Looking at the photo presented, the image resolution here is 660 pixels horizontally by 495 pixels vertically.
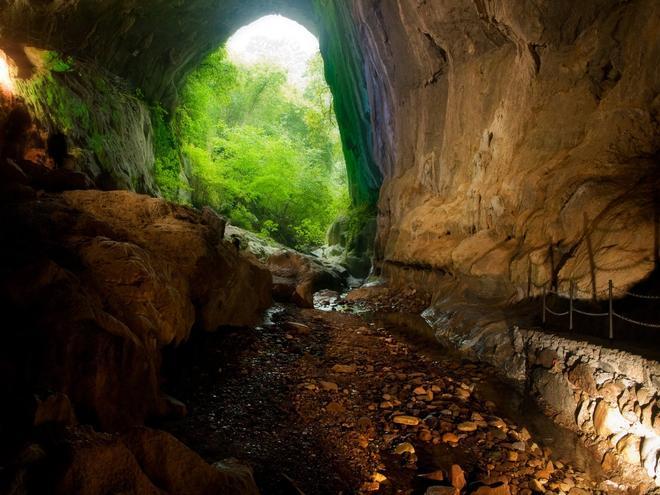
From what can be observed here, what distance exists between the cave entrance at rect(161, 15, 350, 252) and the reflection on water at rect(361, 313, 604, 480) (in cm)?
1404

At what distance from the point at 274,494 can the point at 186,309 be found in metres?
3.33

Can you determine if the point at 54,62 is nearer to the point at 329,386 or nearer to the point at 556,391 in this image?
the point at 329,386

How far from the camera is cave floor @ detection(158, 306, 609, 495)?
4.12 metres

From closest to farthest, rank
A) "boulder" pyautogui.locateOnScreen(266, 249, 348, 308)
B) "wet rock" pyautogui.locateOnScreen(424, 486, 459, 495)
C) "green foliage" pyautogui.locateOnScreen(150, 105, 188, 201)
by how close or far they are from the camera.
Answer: "wet rock" pyautogui.locateOnScreen(424, 486, 459, 495) → "boulder" pyautogui.locateOnScreen(266, 249, 348, 308) → "green foliage" pyautogui.locateOnScreen(150, 105, 188, 201)

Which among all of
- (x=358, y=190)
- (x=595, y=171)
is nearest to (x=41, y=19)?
(x=595, y=171)

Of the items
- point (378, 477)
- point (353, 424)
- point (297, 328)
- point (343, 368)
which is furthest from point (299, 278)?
point (378, 477)

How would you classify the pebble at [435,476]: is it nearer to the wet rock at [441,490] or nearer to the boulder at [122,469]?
the wet rock at [441,490]

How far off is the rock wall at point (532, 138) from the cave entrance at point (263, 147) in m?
10.8

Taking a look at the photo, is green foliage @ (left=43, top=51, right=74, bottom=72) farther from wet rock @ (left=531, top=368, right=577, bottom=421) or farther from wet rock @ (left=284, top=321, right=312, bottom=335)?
wet rock @ (left=531, top=368, right=577, bottom=421)

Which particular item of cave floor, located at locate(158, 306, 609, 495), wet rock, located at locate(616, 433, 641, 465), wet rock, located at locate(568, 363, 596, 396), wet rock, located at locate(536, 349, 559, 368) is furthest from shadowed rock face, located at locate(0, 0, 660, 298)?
cave floor, located at locate(158, 306, 609, 495)

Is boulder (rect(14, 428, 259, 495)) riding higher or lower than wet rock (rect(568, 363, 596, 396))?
higher

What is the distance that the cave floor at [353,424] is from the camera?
13.5 ft

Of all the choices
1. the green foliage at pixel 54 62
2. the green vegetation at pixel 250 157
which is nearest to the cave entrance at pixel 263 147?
the green vegetation at pixel 250 157

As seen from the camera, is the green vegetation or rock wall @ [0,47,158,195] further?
the green vegetation
